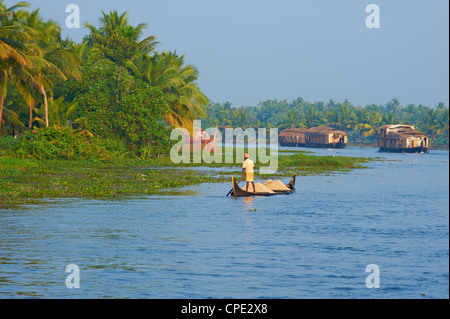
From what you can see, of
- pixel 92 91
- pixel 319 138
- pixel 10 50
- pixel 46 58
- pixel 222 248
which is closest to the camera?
pixel 222 248

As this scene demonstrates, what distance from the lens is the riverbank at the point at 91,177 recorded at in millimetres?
24577

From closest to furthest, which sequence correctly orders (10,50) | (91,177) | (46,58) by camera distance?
(91,177) < (10,50) < (46,58)

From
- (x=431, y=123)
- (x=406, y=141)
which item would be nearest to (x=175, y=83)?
(x=406, y=141)

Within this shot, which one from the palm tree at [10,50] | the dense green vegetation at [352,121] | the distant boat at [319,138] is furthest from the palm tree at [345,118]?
the palm tree at [10,50]

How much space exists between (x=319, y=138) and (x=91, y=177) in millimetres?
89544

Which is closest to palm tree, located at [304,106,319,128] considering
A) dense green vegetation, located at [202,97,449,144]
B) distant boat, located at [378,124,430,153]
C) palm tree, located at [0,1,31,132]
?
dense green vegetation, located at [202,97,449,144]

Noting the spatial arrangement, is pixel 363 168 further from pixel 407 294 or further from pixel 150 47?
pixel 407 294

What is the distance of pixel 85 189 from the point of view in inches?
1011

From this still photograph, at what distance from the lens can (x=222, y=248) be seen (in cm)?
1485

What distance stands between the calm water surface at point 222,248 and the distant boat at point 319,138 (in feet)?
295

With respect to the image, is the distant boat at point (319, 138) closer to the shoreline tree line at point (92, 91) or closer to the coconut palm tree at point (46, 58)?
the shoreline tree line at point (92, 91)

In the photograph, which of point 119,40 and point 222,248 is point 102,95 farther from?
point 222,248

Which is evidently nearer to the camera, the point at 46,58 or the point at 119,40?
the point at 46,58
